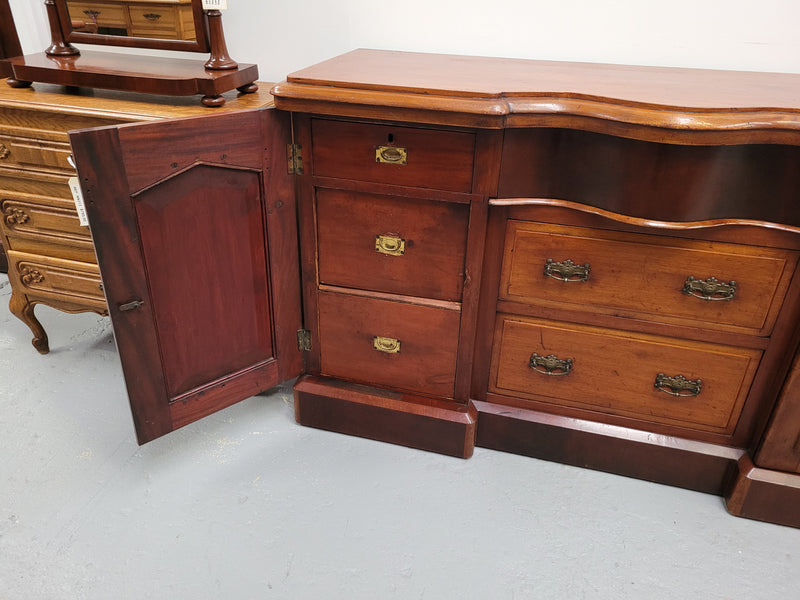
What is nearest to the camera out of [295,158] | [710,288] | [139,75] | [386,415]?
[710,288]

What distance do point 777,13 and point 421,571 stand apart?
1.74 meters

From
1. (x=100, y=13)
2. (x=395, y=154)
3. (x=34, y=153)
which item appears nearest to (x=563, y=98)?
(x=395, y=154)

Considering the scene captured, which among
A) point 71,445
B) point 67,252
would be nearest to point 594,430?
point 71,445

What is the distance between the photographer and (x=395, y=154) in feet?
4.57

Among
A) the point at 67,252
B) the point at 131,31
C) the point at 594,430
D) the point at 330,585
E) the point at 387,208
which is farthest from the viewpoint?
the point at 67,252

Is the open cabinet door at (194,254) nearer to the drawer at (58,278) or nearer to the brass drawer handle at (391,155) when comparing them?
the brass drawer handle at (391,155)

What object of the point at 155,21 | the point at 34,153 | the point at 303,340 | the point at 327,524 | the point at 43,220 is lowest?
the point at 327,524

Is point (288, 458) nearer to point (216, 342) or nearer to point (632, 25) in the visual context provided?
point (216, 342)

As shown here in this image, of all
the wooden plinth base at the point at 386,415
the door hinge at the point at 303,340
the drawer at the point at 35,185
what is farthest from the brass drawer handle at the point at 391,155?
the drawer at the point at 35,185

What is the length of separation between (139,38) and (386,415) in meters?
1.34

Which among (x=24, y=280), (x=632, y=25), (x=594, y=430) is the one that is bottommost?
Answer: (x=594, y=430)

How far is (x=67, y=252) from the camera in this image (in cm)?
188

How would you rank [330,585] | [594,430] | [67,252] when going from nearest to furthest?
1. [330,585]
2. [594,430]
3. [67,252]

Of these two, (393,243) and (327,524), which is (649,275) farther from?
(327,524)
